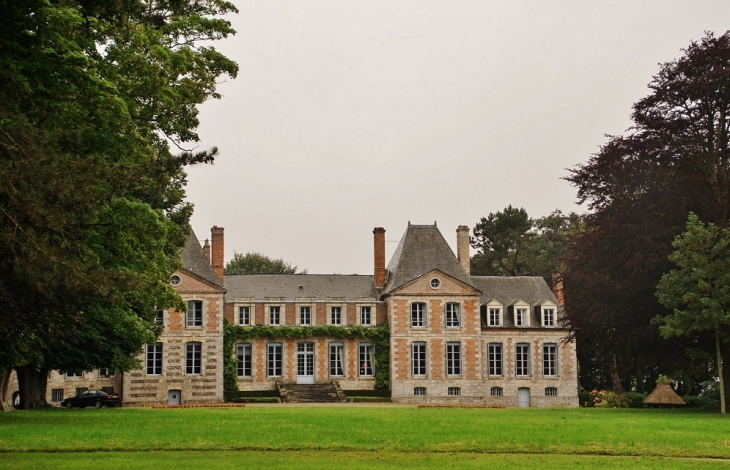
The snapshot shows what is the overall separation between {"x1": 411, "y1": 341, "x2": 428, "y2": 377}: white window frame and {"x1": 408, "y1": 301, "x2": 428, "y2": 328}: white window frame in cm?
97

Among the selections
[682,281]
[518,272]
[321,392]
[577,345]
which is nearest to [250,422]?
[682,281]

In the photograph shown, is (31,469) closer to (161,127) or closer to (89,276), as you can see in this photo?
(89,276)

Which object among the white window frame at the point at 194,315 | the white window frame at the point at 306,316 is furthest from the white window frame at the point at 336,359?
the white window frame at the point at 194,315

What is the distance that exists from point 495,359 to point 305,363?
34.4 feet

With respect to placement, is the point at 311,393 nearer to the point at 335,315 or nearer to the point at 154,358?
the point at 335,315

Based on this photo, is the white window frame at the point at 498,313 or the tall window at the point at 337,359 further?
the white window frame at the point at 498,313

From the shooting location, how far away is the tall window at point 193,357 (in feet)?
156

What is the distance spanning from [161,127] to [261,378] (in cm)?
2890

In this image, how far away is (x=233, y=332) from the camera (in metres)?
48.6

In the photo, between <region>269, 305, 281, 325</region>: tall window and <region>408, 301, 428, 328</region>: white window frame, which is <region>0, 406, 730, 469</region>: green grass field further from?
<region>408, 301, 428, 328</region>: white window frame

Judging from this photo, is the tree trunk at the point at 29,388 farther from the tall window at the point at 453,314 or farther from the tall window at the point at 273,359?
the tall window at the point at 453,314

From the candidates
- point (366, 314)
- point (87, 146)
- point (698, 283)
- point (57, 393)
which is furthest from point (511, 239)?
point (87, 146)

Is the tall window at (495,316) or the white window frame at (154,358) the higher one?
the tall window at (495,316)

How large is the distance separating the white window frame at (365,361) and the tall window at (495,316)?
6.85 m
